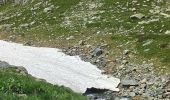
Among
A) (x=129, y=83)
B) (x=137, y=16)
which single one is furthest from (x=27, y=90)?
(x=137, y=16)

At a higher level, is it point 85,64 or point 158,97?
point 158,97

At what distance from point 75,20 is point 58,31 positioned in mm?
3614

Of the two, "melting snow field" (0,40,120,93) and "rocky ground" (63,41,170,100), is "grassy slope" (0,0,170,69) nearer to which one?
"rocky ground" (63,41,170,100)

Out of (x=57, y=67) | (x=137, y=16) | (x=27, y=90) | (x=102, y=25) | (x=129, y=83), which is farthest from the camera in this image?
(x=137, y=16)

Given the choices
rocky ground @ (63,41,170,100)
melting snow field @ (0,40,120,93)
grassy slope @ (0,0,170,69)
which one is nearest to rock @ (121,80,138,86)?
rocky ground @ (63,41,170,100)

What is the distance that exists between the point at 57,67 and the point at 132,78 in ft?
23.5

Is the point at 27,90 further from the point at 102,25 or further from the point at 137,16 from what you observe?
the point at 137,16

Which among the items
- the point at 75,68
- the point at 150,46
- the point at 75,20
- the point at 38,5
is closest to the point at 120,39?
the point at 150,46

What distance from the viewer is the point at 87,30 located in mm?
52625

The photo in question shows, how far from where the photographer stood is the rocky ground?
31516mm

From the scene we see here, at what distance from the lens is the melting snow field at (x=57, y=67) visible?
3400 cm

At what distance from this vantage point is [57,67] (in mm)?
39375

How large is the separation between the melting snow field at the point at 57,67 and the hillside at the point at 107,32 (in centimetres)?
132

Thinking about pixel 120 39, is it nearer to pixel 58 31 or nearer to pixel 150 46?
pixel 150 46
